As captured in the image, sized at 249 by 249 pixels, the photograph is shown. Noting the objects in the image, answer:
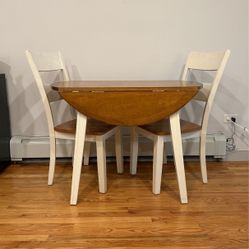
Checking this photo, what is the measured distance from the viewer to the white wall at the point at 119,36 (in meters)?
2.47

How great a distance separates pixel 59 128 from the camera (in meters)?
2.11

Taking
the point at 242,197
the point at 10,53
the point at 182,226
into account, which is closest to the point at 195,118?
the point at 242,197

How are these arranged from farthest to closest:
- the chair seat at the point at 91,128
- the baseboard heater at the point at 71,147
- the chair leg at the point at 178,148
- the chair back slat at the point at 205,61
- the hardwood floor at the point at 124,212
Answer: the baseboard heater at the point at 71,147, the chair back slat at the point at 205,61, the chair seat at the point at 91,128, the chair leg at the point at 178,148, the hardwood floor at the point at 124,212

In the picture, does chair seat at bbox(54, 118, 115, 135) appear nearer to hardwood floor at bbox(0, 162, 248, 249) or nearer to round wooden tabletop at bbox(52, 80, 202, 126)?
round wooden tabletop at bbox(52, 80, 202, 126)

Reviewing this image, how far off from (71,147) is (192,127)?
106 centimetres

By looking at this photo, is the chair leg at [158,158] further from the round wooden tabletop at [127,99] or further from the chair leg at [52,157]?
the chair leg at [52,157]

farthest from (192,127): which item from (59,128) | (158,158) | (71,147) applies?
(71,147)

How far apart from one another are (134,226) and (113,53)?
1.42m

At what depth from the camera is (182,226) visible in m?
1.69

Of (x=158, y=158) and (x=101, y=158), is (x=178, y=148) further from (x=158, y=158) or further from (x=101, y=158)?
(x=101, y=158)

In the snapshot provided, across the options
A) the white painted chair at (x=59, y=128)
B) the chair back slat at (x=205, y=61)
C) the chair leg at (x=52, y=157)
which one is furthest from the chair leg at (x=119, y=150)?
the chair back slat at (x=205, y=61)

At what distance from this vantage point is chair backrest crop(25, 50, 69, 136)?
2.01 metres

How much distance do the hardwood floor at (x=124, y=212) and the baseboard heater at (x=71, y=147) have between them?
0.18 meters

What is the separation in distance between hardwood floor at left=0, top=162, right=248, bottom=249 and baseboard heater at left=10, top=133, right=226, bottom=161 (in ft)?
0.59
